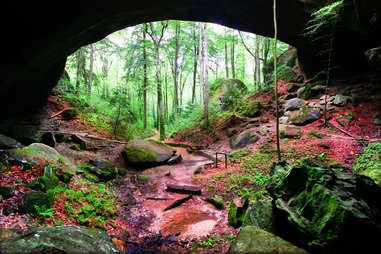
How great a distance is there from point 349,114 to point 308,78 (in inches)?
188

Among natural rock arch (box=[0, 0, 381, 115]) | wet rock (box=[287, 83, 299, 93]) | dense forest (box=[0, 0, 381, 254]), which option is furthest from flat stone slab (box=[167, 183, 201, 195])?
wet rock (box=[287, 83, 299, 93])

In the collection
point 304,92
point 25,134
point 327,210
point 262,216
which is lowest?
point 262,216

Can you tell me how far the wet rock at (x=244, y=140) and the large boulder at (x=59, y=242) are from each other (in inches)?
339

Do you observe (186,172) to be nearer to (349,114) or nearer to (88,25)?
(88,25)

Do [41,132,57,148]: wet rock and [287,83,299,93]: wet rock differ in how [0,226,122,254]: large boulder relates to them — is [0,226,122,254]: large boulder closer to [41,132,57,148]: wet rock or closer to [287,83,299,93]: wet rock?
[41,132,57,148]: wet rock

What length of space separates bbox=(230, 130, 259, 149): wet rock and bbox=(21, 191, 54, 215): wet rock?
29.6 ft

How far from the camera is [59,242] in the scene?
233 centimetres

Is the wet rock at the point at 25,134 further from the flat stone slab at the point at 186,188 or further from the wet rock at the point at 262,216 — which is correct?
the wet rock at the point at 262,216

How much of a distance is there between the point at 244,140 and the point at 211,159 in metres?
2.39

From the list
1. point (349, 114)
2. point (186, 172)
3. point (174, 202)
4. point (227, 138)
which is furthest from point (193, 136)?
point (349, 114)

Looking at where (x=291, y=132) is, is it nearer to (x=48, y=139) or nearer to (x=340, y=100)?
(x=340, y=100)

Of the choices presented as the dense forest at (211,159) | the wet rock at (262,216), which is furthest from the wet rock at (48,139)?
the wet rock at (262,216)

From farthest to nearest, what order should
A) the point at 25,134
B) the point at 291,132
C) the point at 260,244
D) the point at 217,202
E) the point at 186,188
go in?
the point at 291,132, the point at 25,134, the point at 186,188, the point at 217,202, the point at 260,244

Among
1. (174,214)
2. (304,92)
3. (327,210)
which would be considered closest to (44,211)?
(174,214)
